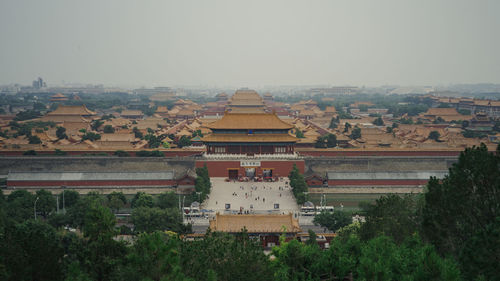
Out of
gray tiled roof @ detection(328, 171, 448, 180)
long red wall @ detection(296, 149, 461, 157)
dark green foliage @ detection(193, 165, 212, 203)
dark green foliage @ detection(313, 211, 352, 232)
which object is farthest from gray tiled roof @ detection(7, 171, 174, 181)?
dark green foliage @ detection(313, 211, 352, 232)

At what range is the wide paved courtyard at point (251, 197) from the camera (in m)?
24.8

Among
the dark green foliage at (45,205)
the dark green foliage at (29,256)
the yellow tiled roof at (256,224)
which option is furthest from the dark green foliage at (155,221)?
the dark green foliage at (29,256)

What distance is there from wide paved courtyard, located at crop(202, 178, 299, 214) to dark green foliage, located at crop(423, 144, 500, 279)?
42.6ft

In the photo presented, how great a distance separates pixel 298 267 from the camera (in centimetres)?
1058

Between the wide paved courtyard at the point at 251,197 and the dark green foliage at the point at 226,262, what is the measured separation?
13.4 metres

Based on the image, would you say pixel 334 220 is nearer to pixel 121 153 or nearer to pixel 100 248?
pixel 100 248

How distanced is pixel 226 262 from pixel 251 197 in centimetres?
1678

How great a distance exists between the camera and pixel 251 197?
27094 millimetres

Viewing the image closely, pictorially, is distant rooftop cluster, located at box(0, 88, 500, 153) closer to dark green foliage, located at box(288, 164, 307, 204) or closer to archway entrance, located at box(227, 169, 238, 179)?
archway entrance, located at box(227, 169, 238, 179)

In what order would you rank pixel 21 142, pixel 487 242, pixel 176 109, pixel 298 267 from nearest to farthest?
1. pixel 487 242
2. pixel 298 267
3. pixel 21 142
4. pixel 176 109

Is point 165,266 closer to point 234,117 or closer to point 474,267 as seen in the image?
point 474,267

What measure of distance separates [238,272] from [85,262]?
3.56 metres

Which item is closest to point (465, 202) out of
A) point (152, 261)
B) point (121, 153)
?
point (152, 261)

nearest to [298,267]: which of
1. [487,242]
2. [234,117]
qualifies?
[487,242]
